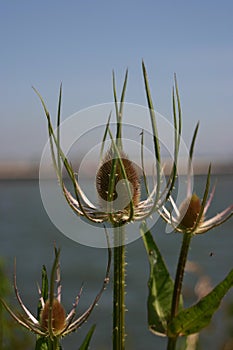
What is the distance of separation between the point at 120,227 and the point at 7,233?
1238 centimetres

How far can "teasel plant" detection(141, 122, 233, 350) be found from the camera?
0.64 meters

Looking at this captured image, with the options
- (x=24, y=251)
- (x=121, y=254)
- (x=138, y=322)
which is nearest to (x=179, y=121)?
(x=121, y=254)

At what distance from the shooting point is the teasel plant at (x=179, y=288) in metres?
0.64

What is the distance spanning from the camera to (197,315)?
666 millimetres

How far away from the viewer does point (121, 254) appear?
0.59 meters

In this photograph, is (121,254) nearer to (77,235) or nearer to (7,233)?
(77,235)

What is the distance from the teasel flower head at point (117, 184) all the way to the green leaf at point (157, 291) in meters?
0.06

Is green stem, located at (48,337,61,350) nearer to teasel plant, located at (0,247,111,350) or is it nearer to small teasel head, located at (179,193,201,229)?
teasel plant, located at (0,247,111,350)

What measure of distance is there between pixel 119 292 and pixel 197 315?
0.12 meters

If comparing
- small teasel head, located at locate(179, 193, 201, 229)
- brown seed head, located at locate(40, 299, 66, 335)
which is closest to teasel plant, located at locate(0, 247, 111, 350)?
brown seed head, located at locate(40, 299, 66, 335)

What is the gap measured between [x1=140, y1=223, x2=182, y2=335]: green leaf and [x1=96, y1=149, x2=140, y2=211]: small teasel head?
0.06 metres

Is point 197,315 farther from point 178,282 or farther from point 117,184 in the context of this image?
point 117,184

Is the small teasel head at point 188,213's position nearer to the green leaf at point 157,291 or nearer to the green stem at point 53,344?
the green leaf at point 157,291

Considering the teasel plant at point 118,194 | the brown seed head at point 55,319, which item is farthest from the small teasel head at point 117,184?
the brown seed head at point 55,319
